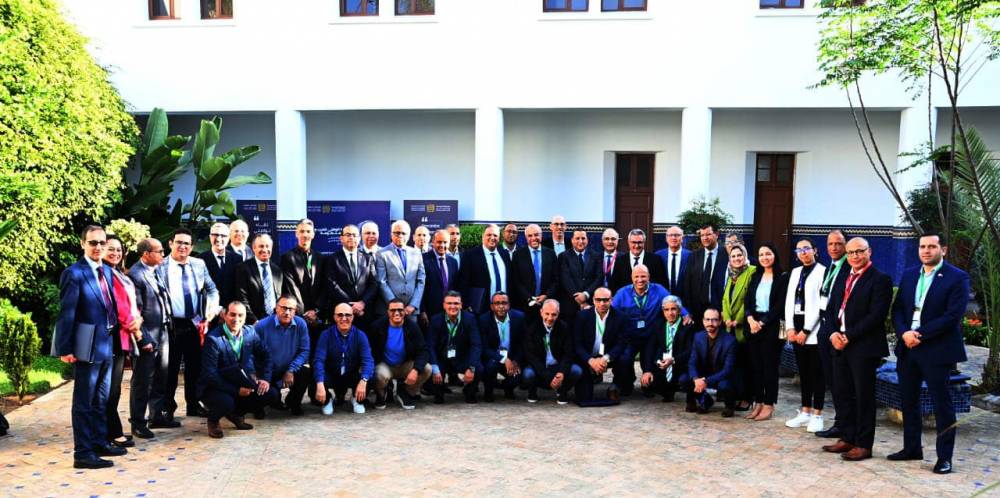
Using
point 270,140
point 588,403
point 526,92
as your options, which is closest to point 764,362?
point 588,403

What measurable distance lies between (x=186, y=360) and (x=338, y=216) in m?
10.4

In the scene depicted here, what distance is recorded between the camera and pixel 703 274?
8812 mm

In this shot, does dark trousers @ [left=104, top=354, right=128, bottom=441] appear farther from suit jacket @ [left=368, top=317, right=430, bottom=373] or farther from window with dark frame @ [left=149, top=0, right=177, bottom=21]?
window with dark frame @ [left=149, top=0, right=177, bottom=21]

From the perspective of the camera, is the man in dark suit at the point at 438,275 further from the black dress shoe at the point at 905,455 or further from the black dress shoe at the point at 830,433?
the black dress shoe at the point at 905,455

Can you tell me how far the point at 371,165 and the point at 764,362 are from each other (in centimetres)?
1186

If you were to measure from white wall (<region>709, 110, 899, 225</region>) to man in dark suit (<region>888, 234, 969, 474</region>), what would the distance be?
11045 millimetres

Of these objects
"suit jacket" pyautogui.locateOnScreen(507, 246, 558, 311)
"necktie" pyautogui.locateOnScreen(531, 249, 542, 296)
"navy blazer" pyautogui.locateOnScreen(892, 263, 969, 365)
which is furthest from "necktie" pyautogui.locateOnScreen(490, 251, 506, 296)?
"navy blazer" pyautogui.locateOnScreen(892, 263, 969, 365)

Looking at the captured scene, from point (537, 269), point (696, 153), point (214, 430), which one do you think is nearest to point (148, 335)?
point (214, 430)

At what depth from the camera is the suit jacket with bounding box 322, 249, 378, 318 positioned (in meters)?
8.51

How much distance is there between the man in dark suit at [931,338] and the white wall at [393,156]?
12133mm

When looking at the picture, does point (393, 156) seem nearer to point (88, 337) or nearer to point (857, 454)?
point (88, 337)

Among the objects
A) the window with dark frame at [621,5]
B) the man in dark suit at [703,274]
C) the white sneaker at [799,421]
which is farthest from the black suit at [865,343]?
the window with dark frame at [621,5]

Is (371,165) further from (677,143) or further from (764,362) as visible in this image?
(764,362)

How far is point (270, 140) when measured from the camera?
18109mm
